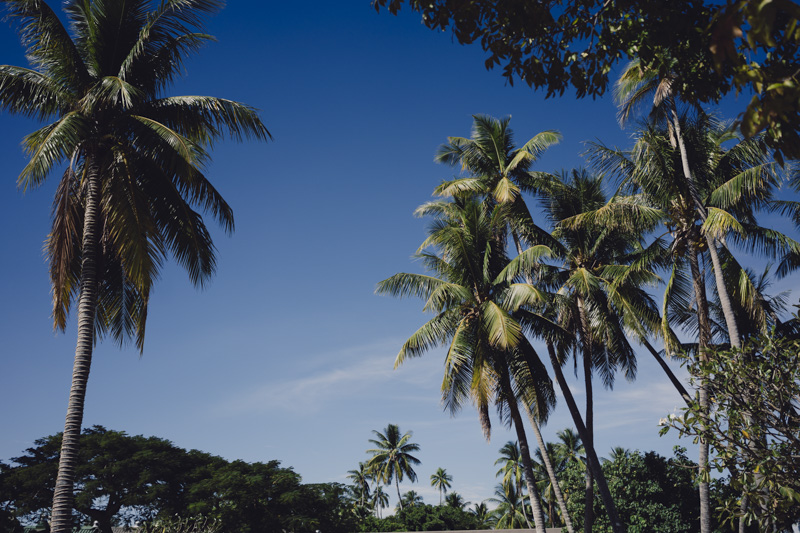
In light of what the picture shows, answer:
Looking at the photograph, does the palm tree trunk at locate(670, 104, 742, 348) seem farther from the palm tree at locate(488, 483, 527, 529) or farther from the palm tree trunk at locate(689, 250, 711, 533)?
the palm tree at locate(488, 483, 527, 529)

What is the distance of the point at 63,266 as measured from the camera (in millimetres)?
10820

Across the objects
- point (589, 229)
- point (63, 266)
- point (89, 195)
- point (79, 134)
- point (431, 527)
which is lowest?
point (431, 527)

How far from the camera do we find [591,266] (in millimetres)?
21078

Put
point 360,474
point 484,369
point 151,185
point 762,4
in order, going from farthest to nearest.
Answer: point 360,474 < point 484,369 < point 151,185 < point 762,4

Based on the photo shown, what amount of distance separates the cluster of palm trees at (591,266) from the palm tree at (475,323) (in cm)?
4

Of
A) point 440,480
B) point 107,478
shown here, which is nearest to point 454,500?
point 440,480

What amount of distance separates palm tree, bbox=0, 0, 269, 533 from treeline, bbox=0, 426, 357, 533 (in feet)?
72.4

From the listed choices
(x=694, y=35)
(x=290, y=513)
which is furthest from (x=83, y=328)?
(x=290, y=513)

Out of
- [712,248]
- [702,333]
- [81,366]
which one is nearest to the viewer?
[81,366]

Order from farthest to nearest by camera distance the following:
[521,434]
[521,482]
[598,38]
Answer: [521,482] < [521,434] < [598,38]

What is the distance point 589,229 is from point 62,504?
1704cm

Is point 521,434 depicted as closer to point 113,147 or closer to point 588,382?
point 588,382

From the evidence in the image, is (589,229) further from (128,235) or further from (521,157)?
(128,235)

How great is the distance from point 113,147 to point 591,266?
16082mm
